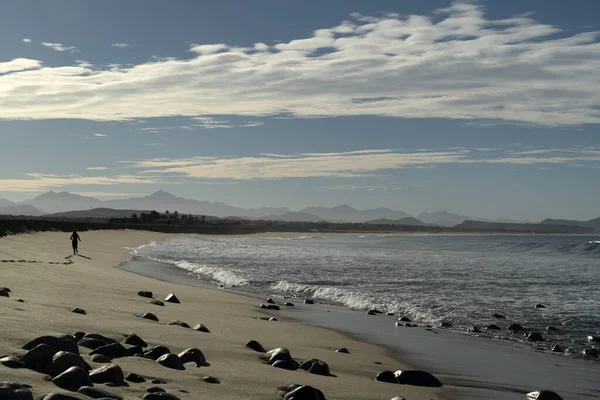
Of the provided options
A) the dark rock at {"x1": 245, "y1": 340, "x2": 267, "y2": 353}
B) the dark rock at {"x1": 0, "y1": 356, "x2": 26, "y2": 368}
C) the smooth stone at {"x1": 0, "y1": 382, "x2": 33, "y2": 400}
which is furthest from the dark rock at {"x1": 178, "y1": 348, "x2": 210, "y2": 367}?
the smooth stone at {"x1": 0, "y1": 382, "x2": 33, "y2": 400}

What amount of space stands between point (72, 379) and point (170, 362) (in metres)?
2.01

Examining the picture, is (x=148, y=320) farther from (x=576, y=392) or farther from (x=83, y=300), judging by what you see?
(x=576, y=392)

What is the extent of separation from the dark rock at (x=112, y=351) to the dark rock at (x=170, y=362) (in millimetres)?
509

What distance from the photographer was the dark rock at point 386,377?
9.59 m

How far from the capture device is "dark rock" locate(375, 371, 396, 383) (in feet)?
31.5

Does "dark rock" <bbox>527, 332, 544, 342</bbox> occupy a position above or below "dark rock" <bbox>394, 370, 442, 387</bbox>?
below

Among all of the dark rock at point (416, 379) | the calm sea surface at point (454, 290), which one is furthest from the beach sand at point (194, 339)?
the calm sea surface at point (454, 290)

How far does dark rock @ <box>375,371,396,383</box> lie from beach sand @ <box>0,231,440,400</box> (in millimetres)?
131

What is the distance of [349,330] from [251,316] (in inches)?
107

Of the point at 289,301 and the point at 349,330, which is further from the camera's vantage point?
the point at 289,301

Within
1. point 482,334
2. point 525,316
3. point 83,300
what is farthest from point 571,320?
point 83,300

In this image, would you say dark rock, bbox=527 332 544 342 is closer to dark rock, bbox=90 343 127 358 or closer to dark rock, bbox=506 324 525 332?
dark rock, bbox=506 324 525 332

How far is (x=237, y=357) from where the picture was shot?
9789mm

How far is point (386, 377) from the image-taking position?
380 inches
